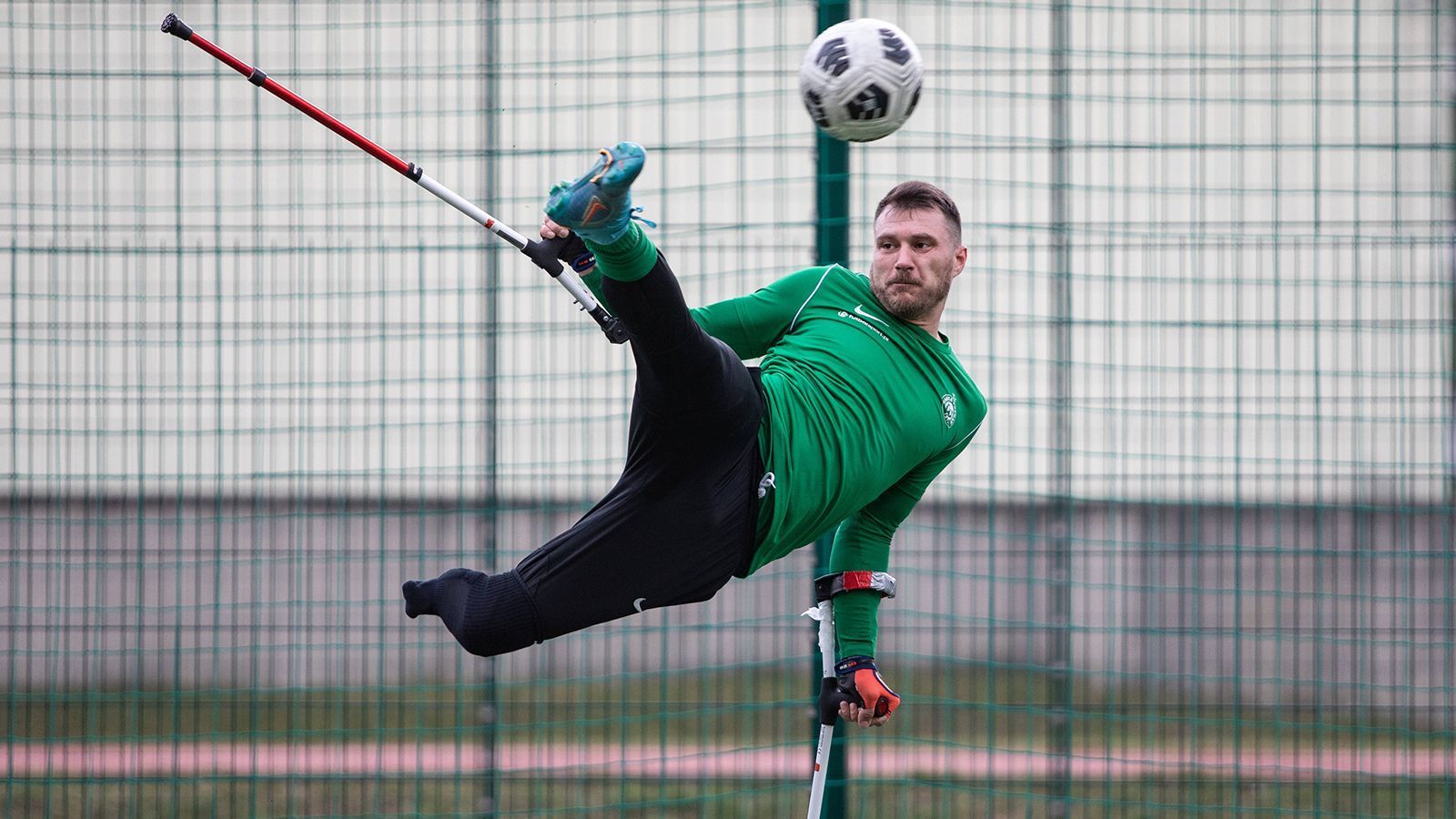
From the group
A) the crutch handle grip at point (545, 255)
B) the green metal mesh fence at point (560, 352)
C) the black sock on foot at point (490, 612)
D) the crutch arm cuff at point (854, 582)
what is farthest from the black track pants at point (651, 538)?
the green metal mesh fence at point (560, 352)

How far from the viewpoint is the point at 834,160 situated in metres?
4.59

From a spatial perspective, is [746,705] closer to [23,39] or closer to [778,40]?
[778,40]

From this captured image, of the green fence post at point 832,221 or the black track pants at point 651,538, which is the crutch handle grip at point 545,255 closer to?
the black track pants at point 651,538

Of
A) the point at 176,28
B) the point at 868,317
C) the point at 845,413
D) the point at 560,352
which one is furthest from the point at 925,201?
the point at 560,352

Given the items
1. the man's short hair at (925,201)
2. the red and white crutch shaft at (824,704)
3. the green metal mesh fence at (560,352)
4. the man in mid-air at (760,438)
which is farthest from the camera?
the green metal mesh fence at (560,352)

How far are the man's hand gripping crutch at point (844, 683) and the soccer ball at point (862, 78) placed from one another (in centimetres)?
116

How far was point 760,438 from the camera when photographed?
328 cm

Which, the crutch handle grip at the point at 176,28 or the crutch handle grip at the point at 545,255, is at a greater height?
the crutch handle grip at the point at 176,28

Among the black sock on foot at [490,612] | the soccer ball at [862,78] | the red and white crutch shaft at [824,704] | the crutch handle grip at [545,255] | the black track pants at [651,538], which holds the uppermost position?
the soccer ball at [862,78]

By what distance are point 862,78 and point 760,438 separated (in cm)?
87

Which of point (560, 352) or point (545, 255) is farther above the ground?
point (560, 352)

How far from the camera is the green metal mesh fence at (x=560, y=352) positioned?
4.89m

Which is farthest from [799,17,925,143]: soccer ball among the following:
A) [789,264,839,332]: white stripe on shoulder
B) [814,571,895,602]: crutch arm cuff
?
[814,571,895,602]: crutch arm cuff

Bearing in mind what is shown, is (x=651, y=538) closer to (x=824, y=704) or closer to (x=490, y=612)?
(x=490, y=612)
